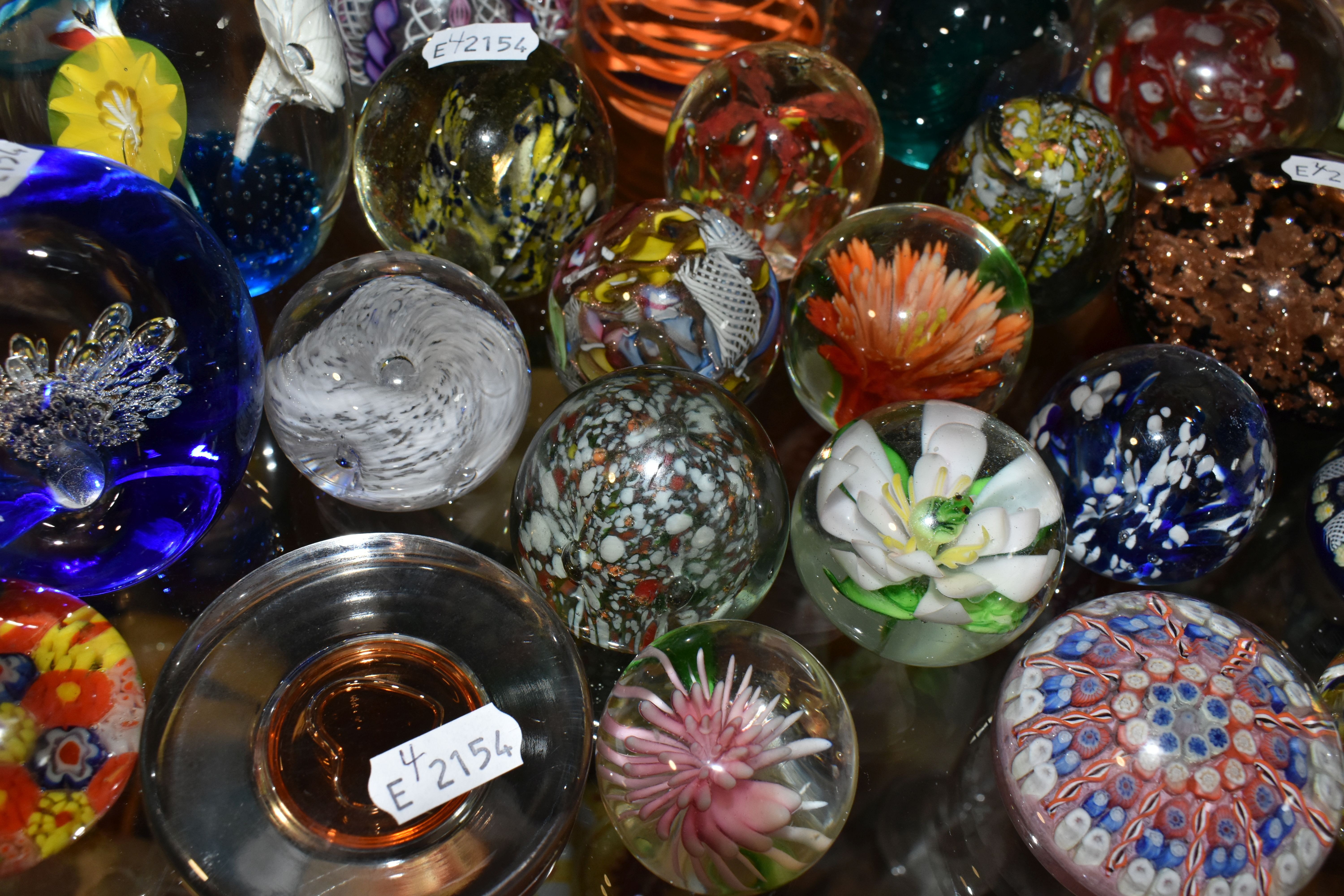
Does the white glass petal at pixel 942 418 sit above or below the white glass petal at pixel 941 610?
→ above

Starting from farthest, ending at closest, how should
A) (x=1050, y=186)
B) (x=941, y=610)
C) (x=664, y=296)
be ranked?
(x=1050, y=186) < (x=664, y=296) < (x=941, y=610)

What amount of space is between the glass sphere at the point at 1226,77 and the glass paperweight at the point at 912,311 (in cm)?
40

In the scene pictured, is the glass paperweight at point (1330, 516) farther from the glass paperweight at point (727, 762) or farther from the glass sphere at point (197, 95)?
the glass sphere at point (197, 95)

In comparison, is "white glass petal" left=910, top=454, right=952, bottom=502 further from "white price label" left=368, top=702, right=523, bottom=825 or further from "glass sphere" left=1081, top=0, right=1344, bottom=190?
"glass sphere" left=1081, top=0, right=1344, bottom=190

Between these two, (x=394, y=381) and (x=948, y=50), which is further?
(x=948, y=50)

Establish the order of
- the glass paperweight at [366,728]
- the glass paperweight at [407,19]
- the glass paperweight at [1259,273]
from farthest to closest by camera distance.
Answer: the glass paperweight at [407,19], the glass paperweight at [1259,273], the glass paperweight at [366,728]

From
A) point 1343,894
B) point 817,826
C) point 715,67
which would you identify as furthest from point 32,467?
point 1343,894

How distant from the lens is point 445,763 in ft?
2.46

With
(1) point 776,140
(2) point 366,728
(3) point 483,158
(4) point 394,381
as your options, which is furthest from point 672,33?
(2) point 366,728

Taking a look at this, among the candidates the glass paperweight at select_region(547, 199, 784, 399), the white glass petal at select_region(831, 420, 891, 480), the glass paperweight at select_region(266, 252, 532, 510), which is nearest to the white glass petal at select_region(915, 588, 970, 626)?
the white glass petal at select_region(831, 420, 891, 480)

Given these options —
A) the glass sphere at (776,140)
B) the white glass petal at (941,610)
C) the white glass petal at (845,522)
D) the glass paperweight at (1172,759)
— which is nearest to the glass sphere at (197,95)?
the glass sphere at (776,140)

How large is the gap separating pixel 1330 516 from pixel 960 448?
0.48 meters

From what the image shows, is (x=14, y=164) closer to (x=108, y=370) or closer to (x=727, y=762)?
(x=108, y=370)

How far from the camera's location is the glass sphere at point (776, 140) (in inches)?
45.7
